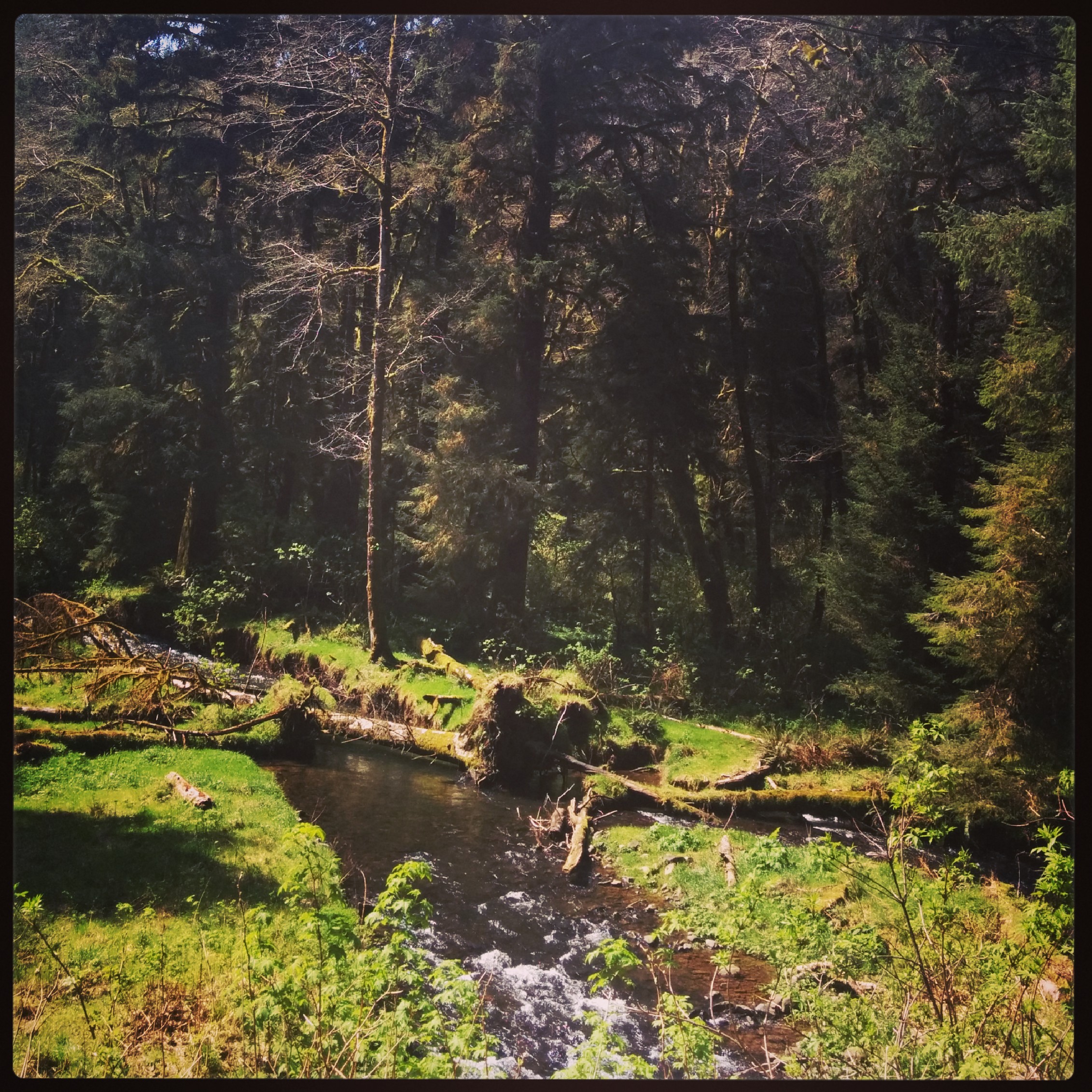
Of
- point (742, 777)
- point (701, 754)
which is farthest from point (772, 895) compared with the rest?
point (701, 754)

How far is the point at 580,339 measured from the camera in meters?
6.36

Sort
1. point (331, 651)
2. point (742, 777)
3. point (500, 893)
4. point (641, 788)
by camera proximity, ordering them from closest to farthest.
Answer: point (500, 893), point (742, 777), point (641, 788), point (331, 651)

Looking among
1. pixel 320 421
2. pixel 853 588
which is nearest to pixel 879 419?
pixel 853 588

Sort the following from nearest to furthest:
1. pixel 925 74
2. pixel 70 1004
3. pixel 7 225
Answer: pixel 7 225
pixel 70 1004
pixel 925 74

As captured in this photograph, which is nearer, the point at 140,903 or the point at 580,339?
the point at 140,903

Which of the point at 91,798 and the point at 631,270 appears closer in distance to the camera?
the point at 91,798

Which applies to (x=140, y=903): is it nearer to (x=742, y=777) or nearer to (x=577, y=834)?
(x=577, y=834)

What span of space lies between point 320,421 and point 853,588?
12.6ft

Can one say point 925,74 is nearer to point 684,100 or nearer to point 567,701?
point 684,100

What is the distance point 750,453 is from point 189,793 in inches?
170

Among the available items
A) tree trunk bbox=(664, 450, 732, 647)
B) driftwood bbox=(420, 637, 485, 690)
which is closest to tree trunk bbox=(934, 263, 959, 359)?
tree trunk bbox=(664, 450, 732, 647)

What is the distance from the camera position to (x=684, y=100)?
590 centimetres

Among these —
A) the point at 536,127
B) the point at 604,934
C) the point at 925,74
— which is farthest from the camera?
the point at 536,127

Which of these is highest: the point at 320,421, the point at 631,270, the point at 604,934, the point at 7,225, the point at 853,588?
the point at 631,270
